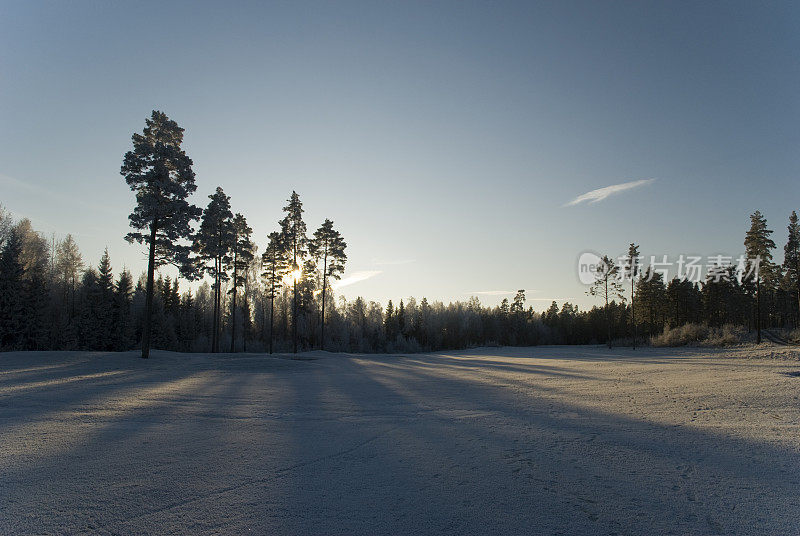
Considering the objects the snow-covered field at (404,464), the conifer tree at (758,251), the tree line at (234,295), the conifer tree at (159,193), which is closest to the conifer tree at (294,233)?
the tree line at (234,295)

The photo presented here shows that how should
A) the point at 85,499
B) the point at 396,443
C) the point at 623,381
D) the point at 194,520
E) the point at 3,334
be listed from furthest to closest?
the point at 3,334 → the point at 623,381 → the point at 396,443 → the point at 85,499 → the point at 194,520

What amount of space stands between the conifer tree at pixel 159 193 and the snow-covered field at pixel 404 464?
1457cm

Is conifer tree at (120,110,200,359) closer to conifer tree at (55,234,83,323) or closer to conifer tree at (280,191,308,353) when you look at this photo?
conifer tree at (280,191,308,353)

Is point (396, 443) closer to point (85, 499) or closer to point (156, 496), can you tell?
point (156, 496)

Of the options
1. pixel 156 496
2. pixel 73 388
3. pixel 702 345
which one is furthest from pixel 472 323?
pixel 156 496

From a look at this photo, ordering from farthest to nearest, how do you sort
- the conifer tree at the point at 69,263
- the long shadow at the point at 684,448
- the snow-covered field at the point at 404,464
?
the conifer tree at the point at 69,263 < the long shadow at the point at 684,448 < the snow-covered field at the point at 404,464

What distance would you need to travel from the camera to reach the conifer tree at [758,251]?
41.2 meters

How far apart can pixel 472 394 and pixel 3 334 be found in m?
47.1

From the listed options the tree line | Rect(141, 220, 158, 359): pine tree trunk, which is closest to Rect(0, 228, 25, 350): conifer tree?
the tree line

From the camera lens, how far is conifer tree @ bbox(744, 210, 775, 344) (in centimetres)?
4119

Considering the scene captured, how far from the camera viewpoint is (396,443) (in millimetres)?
6379

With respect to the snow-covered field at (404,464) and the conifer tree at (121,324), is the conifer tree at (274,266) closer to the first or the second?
the conifer tree at (121,324)

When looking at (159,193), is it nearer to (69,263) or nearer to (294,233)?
(294,233)

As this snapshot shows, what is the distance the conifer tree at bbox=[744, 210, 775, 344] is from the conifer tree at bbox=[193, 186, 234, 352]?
54.0 m
